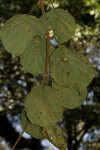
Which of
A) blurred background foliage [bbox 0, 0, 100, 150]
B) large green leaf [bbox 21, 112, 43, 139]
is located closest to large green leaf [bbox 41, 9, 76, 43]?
large green leaf [bbox 21, 112, 43, 139]

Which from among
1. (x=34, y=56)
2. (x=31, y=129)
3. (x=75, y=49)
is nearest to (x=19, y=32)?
(x=34, y=56)

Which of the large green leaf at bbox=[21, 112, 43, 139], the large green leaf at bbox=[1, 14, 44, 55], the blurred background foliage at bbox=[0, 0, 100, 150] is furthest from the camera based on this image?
the blurred background foliage at bbox=[0, 0, 100, 150]

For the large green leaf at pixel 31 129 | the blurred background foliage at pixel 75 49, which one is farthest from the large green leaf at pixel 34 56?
Result: the blurred background foliage at pixel 75 49

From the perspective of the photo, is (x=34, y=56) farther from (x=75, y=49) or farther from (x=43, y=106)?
(x=75, y=49)

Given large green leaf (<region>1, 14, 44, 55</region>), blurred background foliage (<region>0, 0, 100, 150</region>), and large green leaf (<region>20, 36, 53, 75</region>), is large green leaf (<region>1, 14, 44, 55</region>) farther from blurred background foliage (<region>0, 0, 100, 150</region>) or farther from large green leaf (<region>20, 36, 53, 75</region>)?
blurred background foliage (<region>0, 0, 100, 150</region>)

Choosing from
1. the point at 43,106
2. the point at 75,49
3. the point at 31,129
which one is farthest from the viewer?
the point at 75,49

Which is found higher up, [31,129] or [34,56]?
[34,56]
